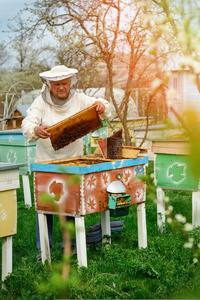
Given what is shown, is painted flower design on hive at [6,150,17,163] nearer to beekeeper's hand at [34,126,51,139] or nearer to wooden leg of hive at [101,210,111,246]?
wooden leg of hive at [101,210,111,246]

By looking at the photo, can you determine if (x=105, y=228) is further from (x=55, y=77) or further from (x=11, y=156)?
(x=11, y=156)

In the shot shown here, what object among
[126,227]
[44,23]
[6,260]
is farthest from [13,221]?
[44,23]

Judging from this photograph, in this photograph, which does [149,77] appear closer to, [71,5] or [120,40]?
[120,40]

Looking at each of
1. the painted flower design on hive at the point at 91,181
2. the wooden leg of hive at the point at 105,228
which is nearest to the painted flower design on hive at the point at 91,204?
the painted flower design on hive at the point at 91,181

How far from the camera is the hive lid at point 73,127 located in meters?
3.78

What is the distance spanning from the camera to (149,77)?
25.5 ft

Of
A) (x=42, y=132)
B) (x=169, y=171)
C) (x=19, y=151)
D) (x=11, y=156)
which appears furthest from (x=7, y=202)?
(x=11, y=156)

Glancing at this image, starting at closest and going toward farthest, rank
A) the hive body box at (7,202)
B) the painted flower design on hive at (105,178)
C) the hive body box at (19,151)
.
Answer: the hive body box at (7,202)
the painted flower design on hive at (105,178)
the hive body box at (19,151)

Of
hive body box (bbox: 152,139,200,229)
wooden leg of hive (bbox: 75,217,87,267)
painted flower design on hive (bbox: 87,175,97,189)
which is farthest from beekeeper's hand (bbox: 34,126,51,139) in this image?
hive body box (bbox: 152,139,200,229)

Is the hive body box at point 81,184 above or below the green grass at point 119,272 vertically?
above

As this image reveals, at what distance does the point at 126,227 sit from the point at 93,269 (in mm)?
1490

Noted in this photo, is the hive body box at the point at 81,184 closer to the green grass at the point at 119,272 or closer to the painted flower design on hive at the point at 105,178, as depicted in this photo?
the painted flower design on hive at the point at 105,178

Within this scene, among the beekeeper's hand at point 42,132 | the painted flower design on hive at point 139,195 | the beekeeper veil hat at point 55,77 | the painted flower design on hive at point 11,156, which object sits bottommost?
the painted flower design on hive at point 139,195

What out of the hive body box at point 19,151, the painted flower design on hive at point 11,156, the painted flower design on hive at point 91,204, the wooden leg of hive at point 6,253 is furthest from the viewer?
the painted flower design on hive at point 11,156
